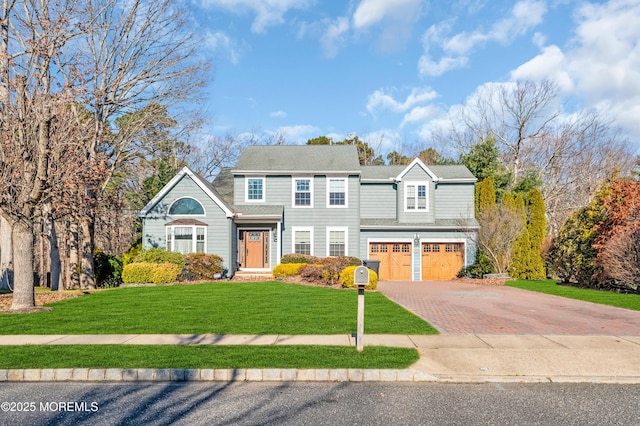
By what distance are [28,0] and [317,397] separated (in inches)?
768

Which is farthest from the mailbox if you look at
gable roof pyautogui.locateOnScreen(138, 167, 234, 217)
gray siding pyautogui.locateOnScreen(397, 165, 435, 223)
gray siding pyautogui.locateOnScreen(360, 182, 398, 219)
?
gray siding pyautogui.locateOnScreen(360, 182, 398, 219)

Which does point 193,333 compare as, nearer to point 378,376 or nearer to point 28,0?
point 378,376

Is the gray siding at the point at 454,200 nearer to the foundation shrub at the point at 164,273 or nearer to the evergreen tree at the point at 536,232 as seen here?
the evergreen tree at the point at 536,232

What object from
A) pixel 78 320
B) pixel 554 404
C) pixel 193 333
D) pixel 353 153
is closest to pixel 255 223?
pixel 353 153

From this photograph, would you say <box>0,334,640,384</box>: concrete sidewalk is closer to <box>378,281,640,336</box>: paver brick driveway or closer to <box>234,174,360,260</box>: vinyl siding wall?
<box>378,281,640,336</box>: paver brick driveway

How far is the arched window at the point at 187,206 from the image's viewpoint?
22.2m

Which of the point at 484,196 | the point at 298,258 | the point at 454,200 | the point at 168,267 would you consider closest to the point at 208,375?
the point at 168,267

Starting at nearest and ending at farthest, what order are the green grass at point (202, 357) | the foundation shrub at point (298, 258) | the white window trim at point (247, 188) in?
the green grass at point (202, 357) → the foundation shrub at point (298, 258) → the white window trim at point (247, 188)

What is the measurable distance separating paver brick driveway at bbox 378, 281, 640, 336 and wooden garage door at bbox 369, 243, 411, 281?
7407 millimetres

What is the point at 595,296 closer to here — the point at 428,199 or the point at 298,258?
the point at 428,199

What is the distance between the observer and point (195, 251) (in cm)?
2205

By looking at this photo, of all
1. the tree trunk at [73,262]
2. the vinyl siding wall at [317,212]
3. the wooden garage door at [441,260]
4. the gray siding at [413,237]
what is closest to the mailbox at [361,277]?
the vinyl siding wall at [317,212]

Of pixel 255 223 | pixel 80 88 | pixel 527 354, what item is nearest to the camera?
pixel 527 354

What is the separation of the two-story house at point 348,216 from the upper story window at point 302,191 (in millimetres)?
56
